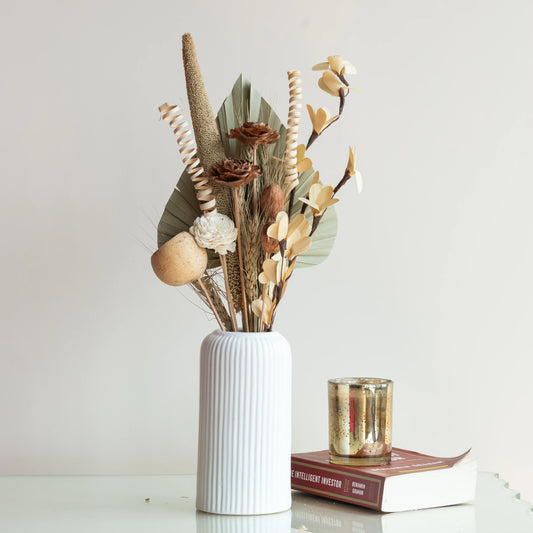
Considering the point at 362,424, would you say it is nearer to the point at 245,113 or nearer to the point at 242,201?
the point at 242,201

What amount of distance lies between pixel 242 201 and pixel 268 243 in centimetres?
7

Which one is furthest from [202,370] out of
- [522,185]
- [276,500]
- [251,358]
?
[522,185]

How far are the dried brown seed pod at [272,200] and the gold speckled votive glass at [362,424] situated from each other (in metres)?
0.26

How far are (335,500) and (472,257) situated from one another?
1.82 ft

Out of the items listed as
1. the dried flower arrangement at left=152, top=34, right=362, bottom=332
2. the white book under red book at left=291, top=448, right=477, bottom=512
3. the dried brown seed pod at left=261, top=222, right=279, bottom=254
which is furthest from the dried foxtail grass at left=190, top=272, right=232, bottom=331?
the white book under red book at left=291, top=448, right=477, bottom=512

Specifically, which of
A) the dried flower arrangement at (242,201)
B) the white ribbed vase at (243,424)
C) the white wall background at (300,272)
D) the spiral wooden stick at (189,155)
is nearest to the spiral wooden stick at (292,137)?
the dried flower arrangement at (242,201)

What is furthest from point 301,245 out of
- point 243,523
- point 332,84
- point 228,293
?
point 243,523

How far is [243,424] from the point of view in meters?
0.92

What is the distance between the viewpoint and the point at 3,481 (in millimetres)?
1160

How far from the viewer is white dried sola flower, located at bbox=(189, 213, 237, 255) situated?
2.99 feet

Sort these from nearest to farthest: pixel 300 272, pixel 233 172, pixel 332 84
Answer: pixel 233 172 → pixel 332 84 → pixel 300 272

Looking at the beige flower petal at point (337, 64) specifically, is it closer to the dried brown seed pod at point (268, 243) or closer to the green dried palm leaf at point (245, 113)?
the green dried palm leaf at point (245, 113)

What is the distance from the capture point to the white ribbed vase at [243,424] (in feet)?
3.01

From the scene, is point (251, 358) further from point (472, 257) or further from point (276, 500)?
point (472, 257)
